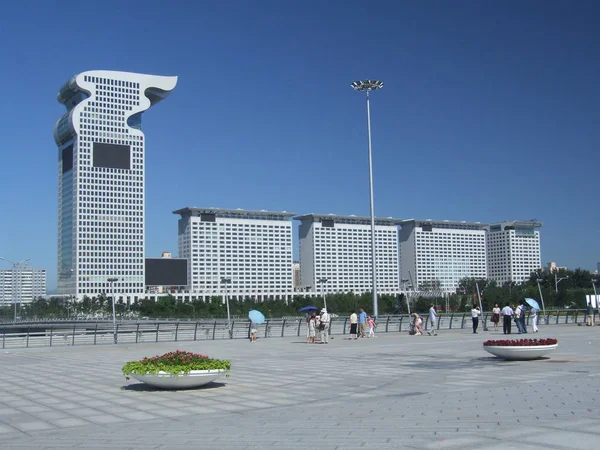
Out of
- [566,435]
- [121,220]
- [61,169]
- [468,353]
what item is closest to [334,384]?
[566,435]

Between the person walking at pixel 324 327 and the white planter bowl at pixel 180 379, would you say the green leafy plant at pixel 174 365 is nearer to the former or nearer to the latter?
the white planter bowl at pixel 180 379

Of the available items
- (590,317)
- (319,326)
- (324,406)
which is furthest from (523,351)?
(590,317)

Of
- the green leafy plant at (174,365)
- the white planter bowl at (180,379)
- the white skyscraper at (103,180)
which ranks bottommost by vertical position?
the white planter bowl at (180,379)

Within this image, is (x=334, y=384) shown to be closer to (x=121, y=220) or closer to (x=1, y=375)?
(x=1, y=375)

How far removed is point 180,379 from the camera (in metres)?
13.2

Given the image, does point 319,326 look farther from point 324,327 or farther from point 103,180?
point 103,180

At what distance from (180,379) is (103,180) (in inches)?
6469

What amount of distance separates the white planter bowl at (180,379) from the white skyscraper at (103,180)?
159898 millimetres

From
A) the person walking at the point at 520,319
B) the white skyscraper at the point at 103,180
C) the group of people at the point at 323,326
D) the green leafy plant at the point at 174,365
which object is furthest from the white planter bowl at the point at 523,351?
the white skyscraper at the point at 103,180

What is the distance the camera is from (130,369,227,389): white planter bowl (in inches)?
521

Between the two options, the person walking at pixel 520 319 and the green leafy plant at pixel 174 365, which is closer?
the green leafy plant at pixel 174 365

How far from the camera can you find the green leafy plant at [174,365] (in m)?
13.3

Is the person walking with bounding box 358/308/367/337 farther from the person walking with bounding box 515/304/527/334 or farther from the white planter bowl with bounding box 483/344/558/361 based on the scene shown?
the white planter bowl with bounding box 483/344/558/361

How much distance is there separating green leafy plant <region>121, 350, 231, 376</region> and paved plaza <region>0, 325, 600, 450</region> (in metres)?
0.44
